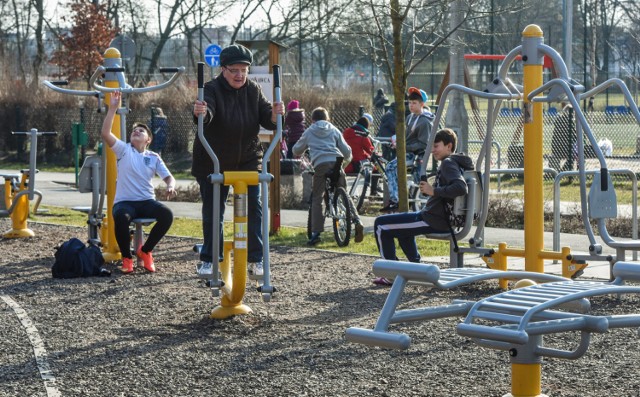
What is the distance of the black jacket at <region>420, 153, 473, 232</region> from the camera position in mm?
8750

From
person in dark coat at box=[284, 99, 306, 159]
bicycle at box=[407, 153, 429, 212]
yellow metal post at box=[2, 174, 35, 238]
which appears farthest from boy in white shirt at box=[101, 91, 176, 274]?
person in dark coat at box=[284, 99, 306, 159]

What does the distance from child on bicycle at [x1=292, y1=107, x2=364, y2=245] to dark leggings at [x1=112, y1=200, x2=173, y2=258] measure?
7.29 ft

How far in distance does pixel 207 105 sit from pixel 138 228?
317cm

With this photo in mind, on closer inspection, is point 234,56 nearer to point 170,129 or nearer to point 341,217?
point 341,217

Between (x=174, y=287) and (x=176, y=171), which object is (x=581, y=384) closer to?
(x=174, y=287)

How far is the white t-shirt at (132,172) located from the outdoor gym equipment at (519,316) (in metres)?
5.51

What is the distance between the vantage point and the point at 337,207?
12.2 m

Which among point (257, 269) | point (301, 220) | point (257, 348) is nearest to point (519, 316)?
point (257, 348)

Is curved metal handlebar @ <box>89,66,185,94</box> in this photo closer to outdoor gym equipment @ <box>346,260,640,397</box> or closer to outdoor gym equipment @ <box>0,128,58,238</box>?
outdoor gym equipment @ <box>0,128,58,238</box>

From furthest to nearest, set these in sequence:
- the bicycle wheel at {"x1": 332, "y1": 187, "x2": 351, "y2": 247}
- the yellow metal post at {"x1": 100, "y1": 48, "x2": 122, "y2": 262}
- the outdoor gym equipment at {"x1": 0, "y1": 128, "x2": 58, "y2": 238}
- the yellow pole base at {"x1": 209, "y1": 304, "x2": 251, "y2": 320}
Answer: the outdoor gym equipment at {"x1": 0, "y1": 128, "x2": 58, "y2": 238} → the bicycle wheel at {"x1": 332, "y1": 187, "x2": 351, "y2": 247} → the yellow metal post at {"x1": 100, "y1": 48, "x2": 122, "y2": 262} → the yellow pole base at {"x1": 209, "y1": 304, "x2": 251, "y2": 320}

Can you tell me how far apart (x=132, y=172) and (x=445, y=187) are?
3.05 m

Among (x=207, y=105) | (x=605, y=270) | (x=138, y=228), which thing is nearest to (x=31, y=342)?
(x=207, y=105)

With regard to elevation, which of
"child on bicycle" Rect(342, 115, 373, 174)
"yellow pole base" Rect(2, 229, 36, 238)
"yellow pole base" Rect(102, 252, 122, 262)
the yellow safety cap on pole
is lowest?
"yellow pole base" Rect(102, 252, 122, 262)

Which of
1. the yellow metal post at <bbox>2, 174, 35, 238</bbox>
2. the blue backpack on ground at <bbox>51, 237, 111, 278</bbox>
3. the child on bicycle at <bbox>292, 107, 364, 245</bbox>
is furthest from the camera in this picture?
the yellow metal post at <bbox>2, 174, 35, 238</bbox>
